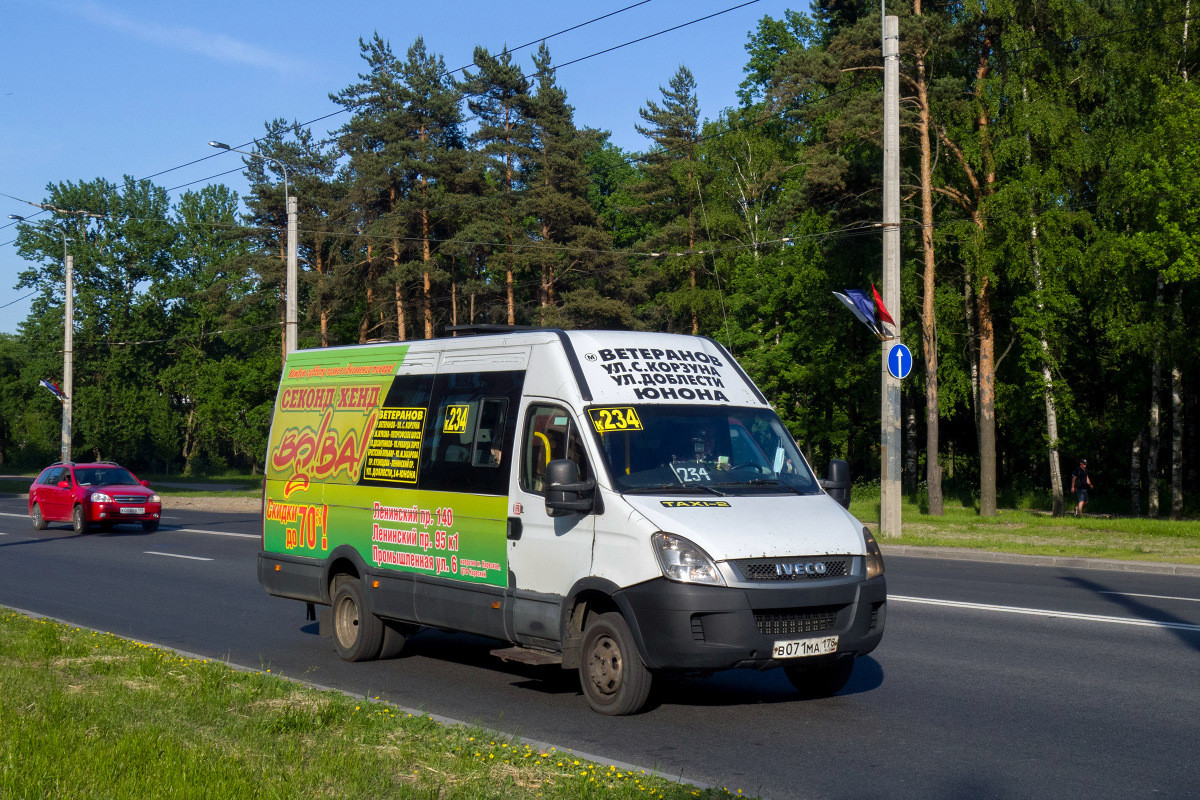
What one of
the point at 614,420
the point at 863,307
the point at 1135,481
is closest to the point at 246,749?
the point at 614,420

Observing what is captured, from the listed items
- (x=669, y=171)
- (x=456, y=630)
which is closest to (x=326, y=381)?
(x=456, y=630)

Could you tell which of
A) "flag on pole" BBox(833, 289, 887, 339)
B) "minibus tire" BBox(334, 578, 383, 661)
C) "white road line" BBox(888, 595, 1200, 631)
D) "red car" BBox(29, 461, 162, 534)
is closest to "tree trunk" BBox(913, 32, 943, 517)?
"flag on pole" BBox(833, 289, 887, 339)

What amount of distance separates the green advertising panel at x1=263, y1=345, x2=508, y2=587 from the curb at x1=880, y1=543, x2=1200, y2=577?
12323 millimetres

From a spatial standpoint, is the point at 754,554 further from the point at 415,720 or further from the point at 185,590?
the point at 185,590

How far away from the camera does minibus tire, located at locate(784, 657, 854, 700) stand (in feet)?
26.6

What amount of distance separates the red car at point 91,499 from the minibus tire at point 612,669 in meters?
21.1

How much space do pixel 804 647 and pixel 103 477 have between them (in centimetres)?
2387

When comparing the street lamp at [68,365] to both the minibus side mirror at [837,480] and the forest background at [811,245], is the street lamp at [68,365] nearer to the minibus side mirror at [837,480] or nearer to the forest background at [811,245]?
the forest background at [811,245]

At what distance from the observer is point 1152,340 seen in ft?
104

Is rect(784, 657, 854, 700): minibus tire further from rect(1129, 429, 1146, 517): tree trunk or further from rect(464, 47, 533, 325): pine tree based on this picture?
rect(464, 47, 533, 325): pine tree

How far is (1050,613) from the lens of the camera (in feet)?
39.9

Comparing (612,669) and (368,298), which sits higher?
(368,298)

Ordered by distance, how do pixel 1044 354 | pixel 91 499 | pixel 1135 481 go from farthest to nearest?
pixel 1135 481 < pixel 1044 354 < pixel 91 499

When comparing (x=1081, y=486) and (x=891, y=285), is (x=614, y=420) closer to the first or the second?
(x=891, y=285)
